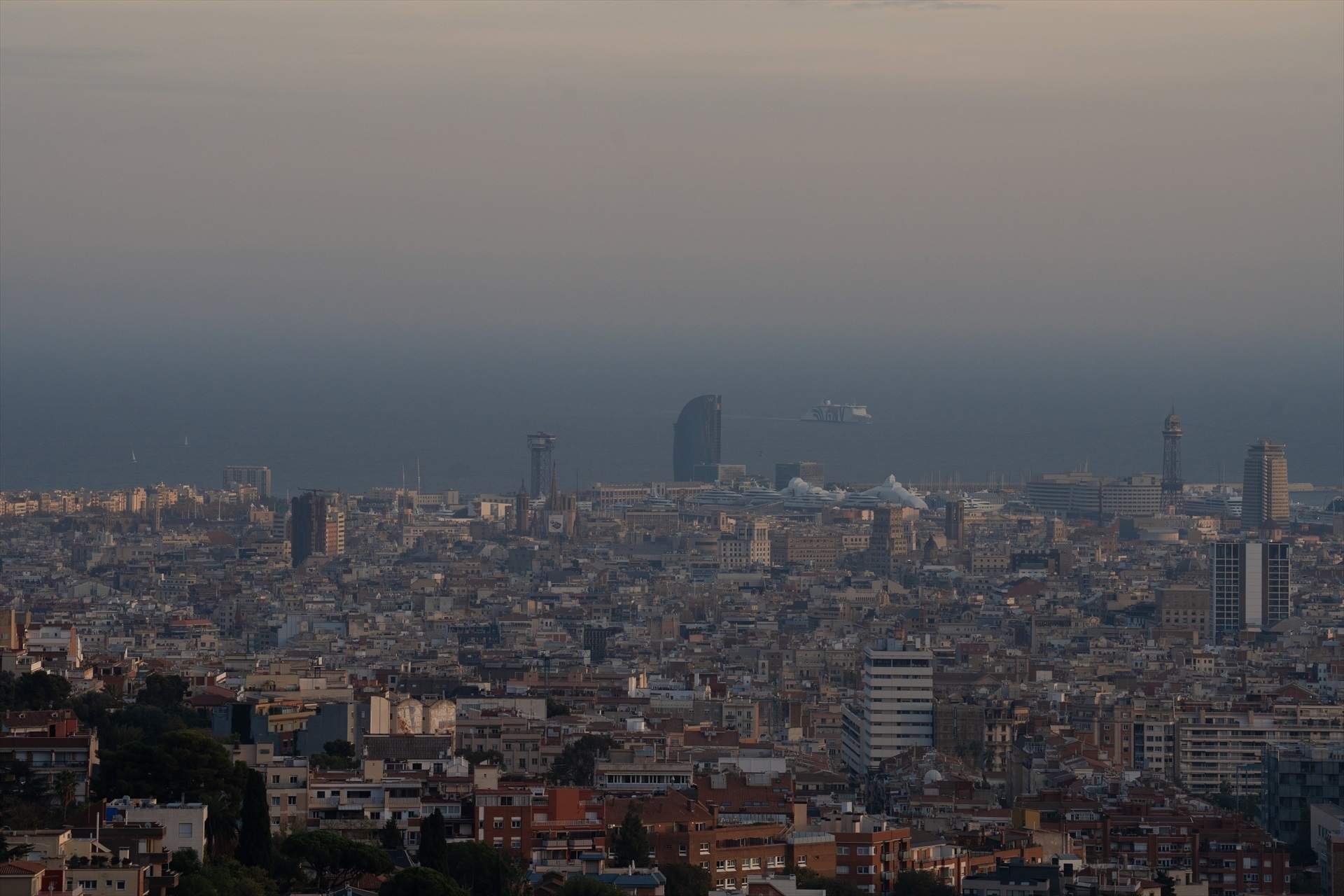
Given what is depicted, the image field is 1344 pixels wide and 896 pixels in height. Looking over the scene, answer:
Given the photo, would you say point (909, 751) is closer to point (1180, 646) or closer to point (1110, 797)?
point (1110, 797)

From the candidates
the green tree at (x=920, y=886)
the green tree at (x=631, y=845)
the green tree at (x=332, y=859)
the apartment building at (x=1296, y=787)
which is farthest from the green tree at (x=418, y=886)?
the apartment building at (x=1296, y=787)

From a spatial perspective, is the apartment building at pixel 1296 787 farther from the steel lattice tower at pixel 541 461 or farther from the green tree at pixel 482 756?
the steel lattice tower at pixel 541 461

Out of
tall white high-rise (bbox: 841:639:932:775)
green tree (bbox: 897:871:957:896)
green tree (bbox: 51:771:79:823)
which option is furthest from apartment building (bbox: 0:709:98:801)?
tall white high-rise (bbox: 841:639:932:775)

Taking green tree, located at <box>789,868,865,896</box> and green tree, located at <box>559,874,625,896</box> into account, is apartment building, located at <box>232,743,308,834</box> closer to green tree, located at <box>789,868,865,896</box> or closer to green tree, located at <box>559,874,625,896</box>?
green tree, located at <box>559,874,625,896</box>

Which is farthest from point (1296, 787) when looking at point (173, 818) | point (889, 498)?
point (889, 498)

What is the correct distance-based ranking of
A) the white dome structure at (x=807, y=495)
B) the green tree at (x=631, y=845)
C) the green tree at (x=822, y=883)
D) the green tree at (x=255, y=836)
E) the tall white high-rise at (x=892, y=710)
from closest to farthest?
the green tree at (x=255, y=836) < the green tree at (x=631, y=845) < the green tree at (x=822, y=883) < the tall white high-rise at (x=892, y=710) < the white dome structure at (x=807, y=495)

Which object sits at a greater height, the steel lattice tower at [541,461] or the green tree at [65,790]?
the steel lattice tower at [541,461]
